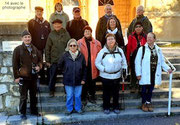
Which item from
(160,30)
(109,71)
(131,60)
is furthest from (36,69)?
(160,30)

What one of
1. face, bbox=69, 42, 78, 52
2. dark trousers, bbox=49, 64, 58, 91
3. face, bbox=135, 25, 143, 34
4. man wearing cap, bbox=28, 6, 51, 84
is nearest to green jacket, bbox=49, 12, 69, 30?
man wearing cap, bbox=28, 6, 51, 84

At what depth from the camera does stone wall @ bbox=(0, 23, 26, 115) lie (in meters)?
4.84

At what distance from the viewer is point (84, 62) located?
191 inches

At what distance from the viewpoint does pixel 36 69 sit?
182 inches

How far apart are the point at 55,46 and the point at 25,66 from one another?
91cm

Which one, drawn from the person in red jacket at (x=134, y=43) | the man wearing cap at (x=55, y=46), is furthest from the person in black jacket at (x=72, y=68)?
the person in red jacket at (x=134, y=43)

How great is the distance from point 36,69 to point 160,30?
9.09 metres

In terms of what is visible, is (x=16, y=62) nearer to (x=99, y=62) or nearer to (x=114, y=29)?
(x=99, y=62)

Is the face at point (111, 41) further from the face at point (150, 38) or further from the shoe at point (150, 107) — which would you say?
the shoe at point (150, 107)

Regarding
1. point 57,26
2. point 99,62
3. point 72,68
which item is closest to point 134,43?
point 99,62

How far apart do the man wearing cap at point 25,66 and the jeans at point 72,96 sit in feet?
2.50

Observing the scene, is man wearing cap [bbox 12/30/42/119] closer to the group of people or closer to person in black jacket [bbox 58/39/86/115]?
the group of people

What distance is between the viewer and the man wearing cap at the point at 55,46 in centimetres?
509

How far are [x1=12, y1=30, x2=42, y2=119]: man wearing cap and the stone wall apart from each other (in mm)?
424
